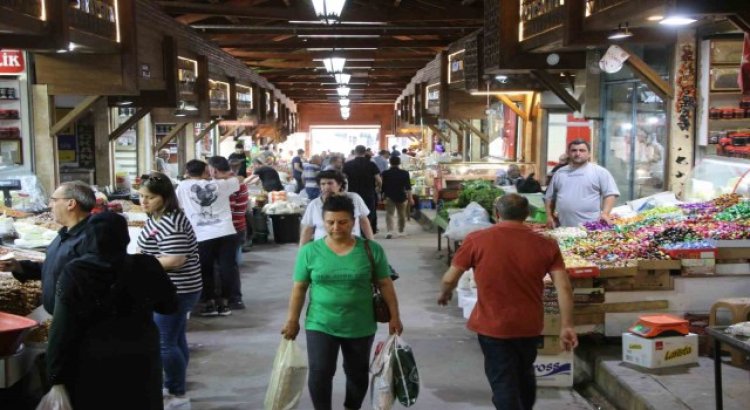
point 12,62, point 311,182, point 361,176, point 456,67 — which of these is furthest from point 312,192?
point 12,62

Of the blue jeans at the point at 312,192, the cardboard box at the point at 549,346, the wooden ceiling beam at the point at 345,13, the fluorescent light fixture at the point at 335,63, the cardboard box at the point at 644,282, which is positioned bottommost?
the cardboard box at the point at 549,346

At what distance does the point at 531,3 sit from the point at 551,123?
20.6ft

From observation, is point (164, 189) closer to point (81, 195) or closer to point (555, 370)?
Answer: point (81, 195)

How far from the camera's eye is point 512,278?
15.4 feet

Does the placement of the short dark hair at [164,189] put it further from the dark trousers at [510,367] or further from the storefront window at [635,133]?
the storefront window at [635,133]

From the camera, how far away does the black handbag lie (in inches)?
193

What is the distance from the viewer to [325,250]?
4.88 meters

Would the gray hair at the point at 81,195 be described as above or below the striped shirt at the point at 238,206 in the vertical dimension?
above

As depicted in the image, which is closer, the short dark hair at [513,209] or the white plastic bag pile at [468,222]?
the short dark hair at [513,209]

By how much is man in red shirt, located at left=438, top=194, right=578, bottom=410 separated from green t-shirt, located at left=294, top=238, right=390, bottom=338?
1.72 feet

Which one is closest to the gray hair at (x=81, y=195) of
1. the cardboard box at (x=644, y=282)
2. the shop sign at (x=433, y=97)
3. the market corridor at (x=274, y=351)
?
the market corridor at (x=274, y=351)

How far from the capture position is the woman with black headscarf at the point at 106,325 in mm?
3998

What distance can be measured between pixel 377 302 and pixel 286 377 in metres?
0.68

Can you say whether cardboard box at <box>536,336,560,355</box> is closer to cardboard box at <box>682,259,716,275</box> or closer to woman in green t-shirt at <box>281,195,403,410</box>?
cardboard box at <box>682,259,716,275</box>
